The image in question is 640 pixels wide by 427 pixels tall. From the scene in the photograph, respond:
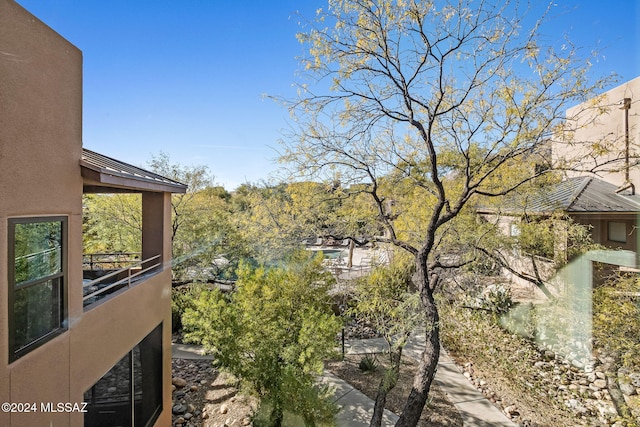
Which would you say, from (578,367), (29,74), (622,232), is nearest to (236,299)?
(29,74)

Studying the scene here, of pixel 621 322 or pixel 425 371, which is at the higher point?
pixel 621 322

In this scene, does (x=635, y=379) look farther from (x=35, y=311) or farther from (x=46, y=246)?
(x=46, y=246)

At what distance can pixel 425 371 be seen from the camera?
6332 mm

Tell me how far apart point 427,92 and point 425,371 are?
19.5ft

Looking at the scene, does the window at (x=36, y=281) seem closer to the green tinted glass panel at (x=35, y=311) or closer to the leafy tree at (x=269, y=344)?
Answer: the green tinted glass panel at (x=35, y=311)

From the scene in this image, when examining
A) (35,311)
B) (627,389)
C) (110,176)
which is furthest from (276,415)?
(627,389)

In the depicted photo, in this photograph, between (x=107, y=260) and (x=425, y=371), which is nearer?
(x=425, y=371)

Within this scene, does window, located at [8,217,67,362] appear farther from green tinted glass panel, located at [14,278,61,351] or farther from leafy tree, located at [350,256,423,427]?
leafy tree, located at [350,256,423,427]

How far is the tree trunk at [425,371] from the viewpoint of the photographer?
19.7 ft

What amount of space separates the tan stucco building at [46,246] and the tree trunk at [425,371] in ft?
16.8

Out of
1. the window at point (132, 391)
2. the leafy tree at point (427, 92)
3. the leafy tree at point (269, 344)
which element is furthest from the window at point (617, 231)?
the window at point (132, 391)

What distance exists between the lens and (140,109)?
309 inches

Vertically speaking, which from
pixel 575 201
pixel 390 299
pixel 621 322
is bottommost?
pixel 390 299

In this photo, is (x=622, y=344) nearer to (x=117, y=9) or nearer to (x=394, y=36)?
(x=394, y=36)
